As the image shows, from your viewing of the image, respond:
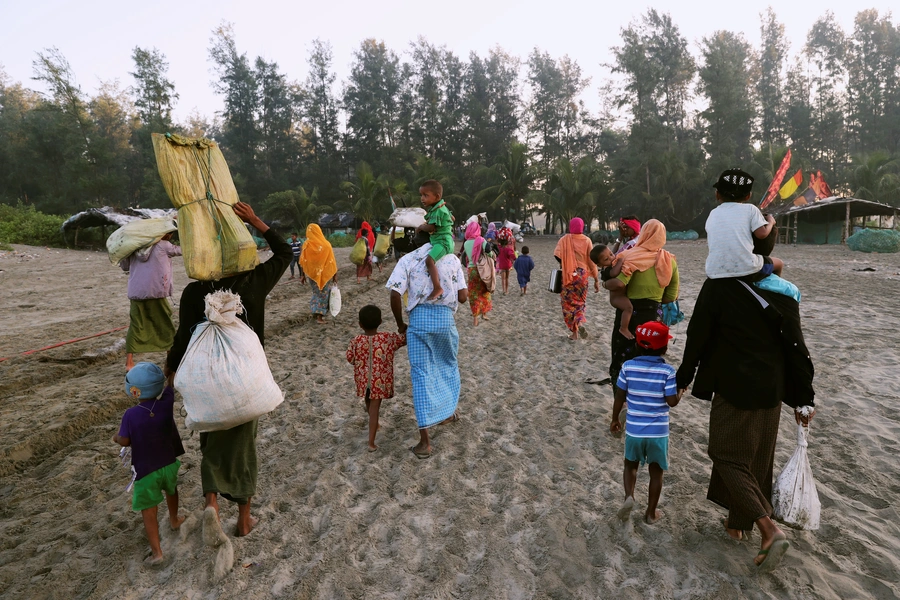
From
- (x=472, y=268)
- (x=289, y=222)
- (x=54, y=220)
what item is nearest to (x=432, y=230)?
(x=472, y=268)

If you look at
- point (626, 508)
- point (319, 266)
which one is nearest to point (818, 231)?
point (319, 266)

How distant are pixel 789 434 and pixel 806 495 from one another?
180 cm

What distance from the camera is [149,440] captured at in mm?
2527

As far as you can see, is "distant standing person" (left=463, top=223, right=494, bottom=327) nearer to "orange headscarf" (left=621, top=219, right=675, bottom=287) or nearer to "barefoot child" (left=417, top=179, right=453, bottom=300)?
"orange headscarf" (left=621, top=219, right=675, bottom=287)

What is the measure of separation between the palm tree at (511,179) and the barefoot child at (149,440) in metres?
32.2

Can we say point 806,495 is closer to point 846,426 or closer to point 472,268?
point 846,426

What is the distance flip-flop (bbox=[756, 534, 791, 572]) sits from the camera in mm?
2220

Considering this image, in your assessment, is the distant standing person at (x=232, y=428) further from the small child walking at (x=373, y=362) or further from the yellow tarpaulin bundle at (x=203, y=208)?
the small child walking at (x=373, y=362)

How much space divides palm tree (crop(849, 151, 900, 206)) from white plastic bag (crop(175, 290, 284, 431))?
36.5 m

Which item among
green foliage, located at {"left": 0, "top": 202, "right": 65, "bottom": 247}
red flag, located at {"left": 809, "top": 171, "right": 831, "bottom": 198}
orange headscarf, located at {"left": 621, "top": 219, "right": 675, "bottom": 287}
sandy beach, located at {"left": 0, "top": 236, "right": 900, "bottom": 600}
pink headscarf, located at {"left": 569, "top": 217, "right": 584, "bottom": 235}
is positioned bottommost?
sandy beach, located at {"left": 0, "top": 236, "right": 900, "bottom": 600}

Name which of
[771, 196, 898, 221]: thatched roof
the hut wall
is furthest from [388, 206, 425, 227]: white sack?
the hut wall

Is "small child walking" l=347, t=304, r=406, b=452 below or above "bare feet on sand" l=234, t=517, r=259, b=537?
above

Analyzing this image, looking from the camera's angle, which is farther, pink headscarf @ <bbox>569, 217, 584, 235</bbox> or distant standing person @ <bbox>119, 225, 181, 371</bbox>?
pink headscarf @ <bbox>569, 217, 584, 235</bbox>

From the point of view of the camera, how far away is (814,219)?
1031 inches
